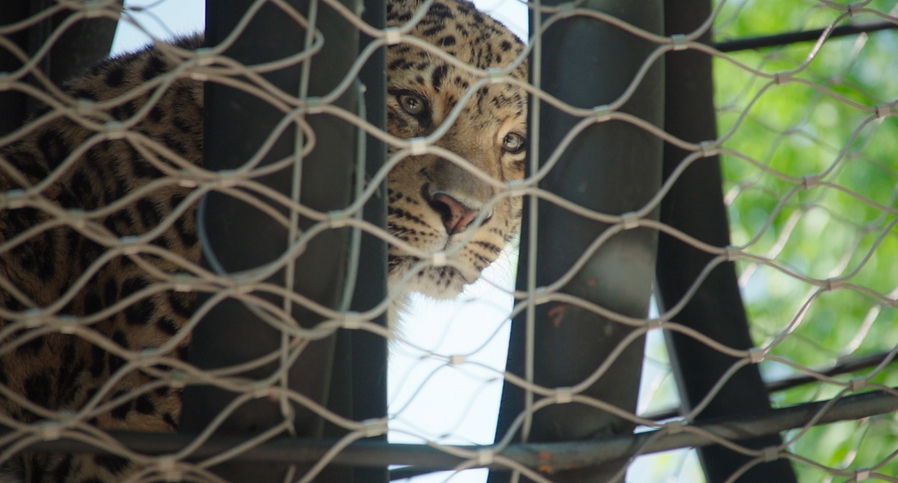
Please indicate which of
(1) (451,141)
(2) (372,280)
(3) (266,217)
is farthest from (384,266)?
(1) (451,141)

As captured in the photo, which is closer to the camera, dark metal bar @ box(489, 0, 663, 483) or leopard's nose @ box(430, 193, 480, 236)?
dark metal bar @ box(489, 0, 663, 483)

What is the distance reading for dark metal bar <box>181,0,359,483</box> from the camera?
2.98ft

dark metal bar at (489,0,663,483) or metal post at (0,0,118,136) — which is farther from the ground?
metal post at (0,0,118,136)

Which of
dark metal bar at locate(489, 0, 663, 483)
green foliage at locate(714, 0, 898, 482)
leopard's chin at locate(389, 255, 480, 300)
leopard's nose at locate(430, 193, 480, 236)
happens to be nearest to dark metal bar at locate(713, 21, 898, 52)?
leopard's nose at locate(430, 193, 480, 236)

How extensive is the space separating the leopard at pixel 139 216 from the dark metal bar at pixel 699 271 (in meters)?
0.28

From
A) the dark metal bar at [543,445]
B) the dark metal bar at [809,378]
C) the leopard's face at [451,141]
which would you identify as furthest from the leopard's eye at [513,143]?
the dark metal bar at [543,445]

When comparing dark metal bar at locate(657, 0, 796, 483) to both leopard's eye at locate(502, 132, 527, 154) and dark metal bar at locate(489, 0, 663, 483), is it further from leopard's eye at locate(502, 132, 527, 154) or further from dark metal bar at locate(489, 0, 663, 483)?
leopard's eye at locate(502, 132, 527, 154)

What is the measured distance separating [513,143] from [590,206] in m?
1.20

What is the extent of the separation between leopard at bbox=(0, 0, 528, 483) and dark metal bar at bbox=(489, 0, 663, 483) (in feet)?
0.44

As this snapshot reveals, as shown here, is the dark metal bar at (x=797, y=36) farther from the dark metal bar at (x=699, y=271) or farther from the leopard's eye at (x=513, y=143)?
the dark metal bar at (x=699, y=271)

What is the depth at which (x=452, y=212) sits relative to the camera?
6.28 feet

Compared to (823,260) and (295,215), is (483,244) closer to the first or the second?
(295,215)

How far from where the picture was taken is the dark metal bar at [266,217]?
0.91m

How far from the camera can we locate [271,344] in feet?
3.00
